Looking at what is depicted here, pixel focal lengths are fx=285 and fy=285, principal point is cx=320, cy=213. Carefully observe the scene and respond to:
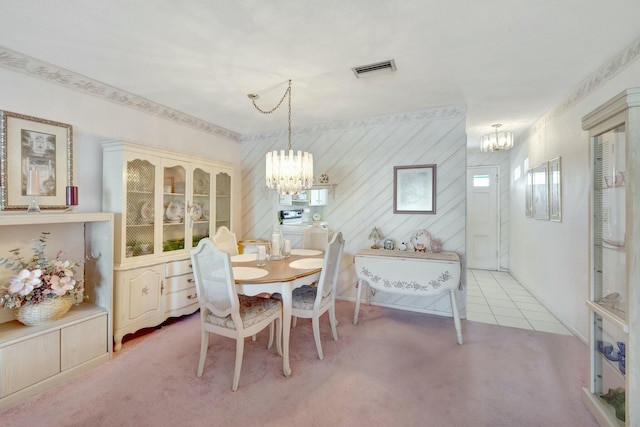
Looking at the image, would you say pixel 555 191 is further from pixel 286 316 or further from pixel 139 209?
pixel 139 209

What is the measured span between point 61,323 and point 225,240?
1.49 meters

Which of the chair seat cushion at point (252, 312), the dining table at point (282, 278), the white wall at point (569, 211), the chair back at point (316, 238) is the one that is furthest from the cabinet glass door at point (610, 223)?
the chair back at point (316, 238)

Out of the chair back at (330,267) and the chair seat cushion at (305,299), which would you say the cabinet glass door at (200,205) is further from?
the chair back at (330,267)

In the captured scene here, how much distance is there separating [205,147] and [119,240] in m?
1.69

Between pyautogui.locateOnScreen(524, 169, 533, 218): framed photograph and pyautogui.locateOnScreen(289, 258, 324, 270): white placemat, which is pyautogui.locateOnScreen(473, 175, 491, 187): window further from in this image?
pyautogui.locateOnScreen(289, 258, 324, 270): white placemat

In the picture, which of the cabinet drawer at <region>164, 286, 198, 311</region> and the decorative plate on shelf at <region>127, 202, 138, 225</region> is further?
the cabinet drawer at <region>164, 286, 198, 311</region>

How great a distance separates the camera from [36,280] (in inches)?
75.6

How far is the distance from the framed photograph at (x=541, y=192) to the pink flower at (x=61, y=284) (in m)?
4.58

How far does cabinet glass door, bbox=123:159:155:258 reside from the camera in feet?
8.44

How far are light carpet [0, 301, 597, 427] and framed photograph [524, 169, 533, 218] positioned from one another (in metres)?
1.78

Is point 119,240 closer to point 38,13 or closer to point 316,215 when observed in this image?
point 38,13

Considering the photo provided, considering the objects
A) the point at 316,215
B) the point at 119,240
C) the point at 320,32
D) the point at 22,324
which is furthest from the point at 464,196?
→ the point at 22,324

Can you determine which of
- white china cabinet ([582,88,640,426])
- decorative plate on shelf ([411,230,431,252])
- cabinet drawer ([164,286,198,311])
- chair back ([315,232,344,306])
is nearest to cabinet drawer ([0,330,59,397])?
cabinet drawer ([164,286,198,311])

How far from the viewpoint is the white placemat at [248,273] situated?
207 centimetres
